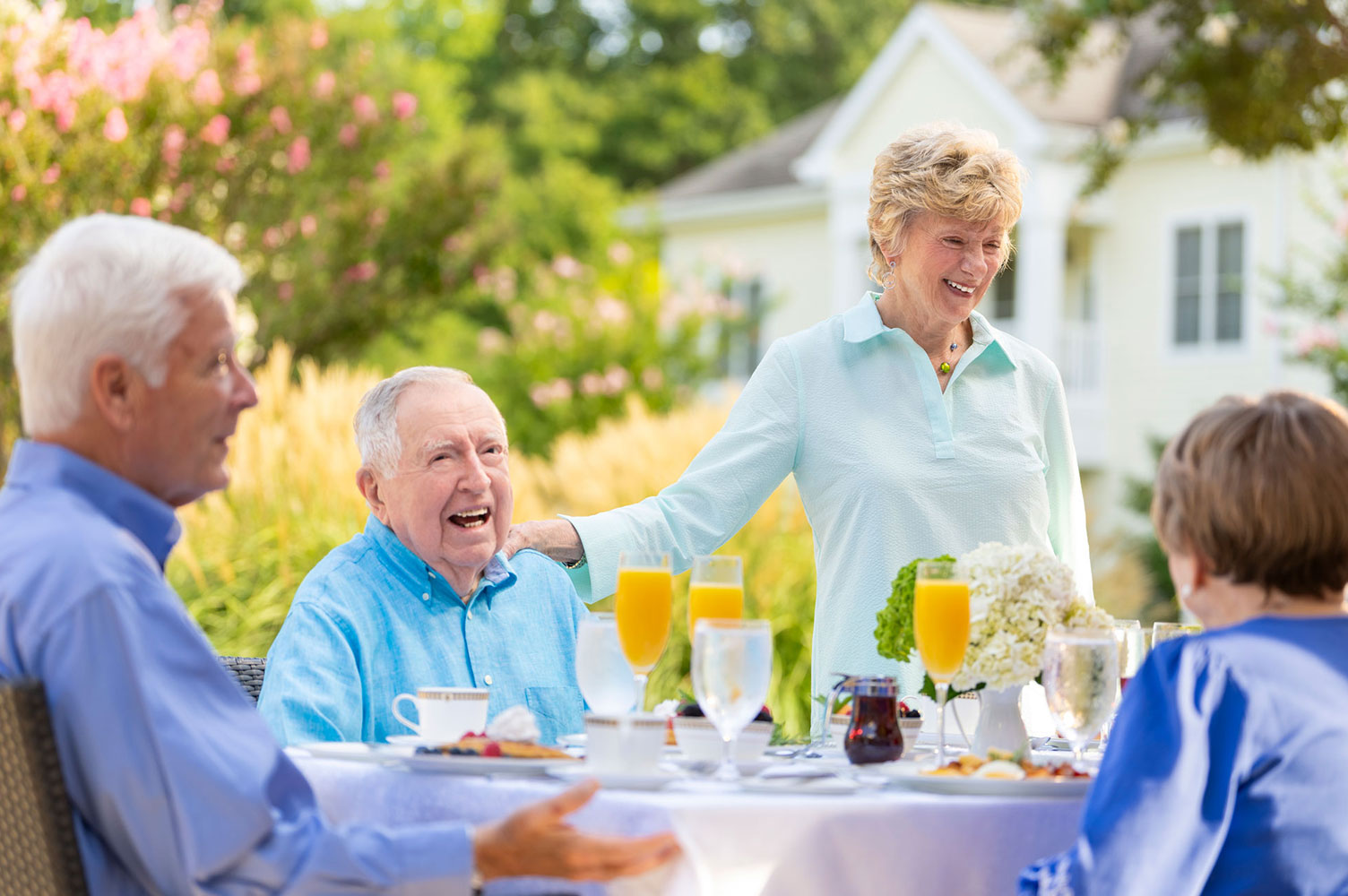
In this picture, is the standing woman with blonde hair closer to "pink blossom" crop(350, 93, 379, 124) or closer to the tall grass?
the tall grass

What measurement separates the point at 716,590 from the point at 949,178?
1297mm

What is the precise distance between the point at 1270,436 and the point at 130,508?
156 cm

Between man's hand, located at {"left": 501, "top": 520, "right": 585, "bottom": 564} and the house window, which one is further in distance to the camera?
the house window

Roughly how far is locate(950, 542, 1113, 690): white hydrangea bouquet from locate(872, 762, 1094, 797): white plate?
272mm

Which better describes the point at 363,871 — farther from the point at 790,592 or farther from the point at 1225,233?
the point at 1225,233

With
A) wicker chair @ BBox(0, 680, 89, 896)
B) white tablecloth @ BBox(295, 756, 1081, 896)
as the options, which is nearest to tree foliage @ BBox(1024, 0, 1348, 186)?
white tablecloth @ BBox(295, 756, 1081, 896)

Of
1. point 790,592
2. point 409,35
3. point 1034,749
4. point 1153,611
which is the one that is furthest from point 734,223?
point 1034,749

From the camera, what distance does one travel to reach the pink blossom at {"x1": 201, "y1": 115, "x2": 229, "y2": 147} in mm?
11793

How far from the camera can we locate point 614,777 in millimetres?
2418

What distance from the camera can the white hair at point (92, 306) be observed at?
213 centimetres

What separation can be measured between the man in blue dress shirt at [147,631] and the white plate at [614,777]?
190 millimetres

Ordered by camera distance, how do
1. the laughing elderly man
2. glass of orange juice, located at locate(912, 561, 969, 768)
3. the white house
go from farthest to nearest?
the white house → the laughing elderly man → glass of orange juice, located at locate(912, 561, 969, 768)

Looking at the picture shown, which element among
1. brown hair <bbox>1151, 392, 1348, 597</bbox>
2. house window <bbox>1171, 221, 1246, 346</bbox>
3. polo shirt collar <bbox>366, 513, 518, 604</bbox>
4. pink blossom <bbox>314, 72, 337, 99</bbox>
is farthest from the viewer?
house window <bbox>1171, 221, 1246, 346</bbox>

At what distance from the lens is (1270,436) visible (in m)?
2.31
